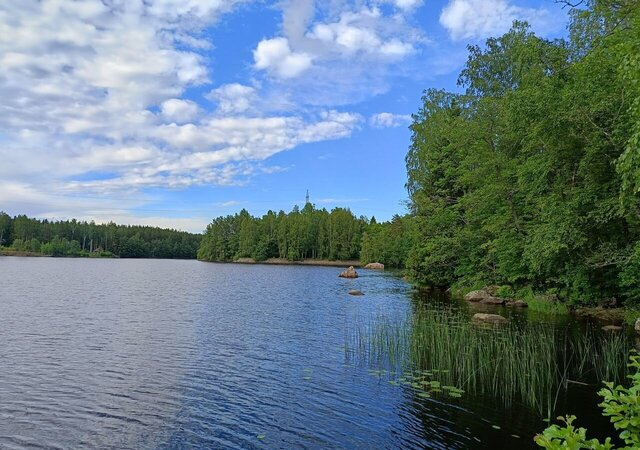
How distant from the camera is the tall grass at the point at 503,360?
12.6 meters

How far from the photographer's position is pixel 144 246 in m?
180

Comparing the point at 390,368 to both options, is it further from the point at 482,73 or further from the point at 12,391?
the point at 482,73

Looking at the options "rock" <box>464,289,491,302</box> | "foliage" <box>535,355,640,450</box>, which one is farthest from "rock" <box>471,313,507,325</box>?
"foliage" <box>535,355,640,450</box>

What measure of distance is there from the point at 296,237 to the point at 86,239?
88.6 metres

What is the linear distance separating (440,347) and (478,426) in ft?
15.4

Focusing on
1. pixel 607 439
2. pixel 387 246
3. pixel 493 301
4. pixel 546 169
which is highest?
pixel 546 169

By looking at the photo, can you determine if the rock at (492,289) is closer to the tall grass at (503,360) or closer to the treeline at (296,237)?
the tall grass at (503,360)

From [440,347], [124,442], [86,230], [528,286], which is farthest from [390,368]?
[86,230]

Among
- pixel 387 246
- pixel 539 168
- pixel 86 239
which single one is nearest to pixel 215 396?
pixel 539 168

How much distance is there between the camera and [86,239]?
168750mm

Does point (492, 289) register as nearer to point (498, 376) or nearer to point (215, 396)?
point (498, 376)

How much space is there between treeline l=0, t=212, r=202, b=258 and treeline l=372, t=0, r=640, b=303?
145 m

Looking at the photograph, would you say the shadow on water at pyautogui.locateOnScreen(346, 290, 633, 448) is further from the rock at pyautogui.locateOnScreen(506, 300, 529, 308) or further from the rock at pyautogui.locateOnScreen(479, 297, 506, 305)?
the rock at pyautogui.locateOnScreen(479, 297, 506, 305)

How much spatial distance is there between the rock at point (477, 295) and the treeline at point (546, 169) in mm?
2002
